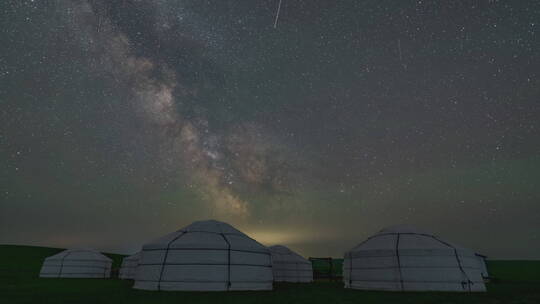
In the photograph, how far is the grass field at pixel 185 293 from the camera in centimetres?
1183

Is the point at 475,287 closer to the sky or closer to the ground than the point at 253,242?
closer to the ground

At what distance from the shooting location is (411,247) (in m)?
17.5

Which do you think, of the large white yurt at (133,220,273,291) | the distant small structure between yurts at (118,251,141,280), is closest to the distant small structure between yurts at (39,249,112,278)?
the distant small structure between yurts at (118,251,141,280)

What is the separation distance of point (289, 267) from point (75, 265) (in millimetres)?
19887

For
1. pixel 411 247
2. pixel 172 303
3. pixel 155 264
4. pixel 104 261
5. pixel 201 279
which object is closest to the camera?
pixel 172 303

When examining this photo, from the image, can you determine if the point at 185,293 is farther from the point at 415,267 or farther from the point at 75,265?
the point at 75,265

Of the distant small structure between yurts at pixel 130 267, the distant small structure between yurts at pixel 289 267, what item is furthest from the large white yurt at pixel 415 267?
the distant small structure between yurts at pixel 130 267

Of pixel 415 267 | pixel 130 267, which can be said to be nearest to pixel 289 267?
pixel 130 267

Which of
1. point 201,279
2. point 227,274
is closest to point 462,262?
point 227,274

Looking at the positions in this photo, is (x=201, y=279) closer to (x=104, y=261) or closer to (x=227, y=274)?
(x=227, y=274)

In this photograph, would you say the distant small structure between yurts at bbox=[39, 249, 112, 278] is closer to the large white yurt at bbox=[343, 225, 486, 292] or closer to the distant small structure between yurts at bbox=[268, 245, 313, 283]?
the distant small structure between yurts at bbox=[268, 245, 313, 283]

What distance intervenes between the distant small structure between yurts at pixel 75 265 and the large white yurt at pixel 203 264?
18375 mm

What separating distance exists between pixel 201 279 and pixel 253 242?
149 inches

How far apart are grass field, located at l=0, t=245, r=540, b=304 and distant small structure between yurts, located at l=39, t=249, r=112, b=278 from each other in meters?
1.45
